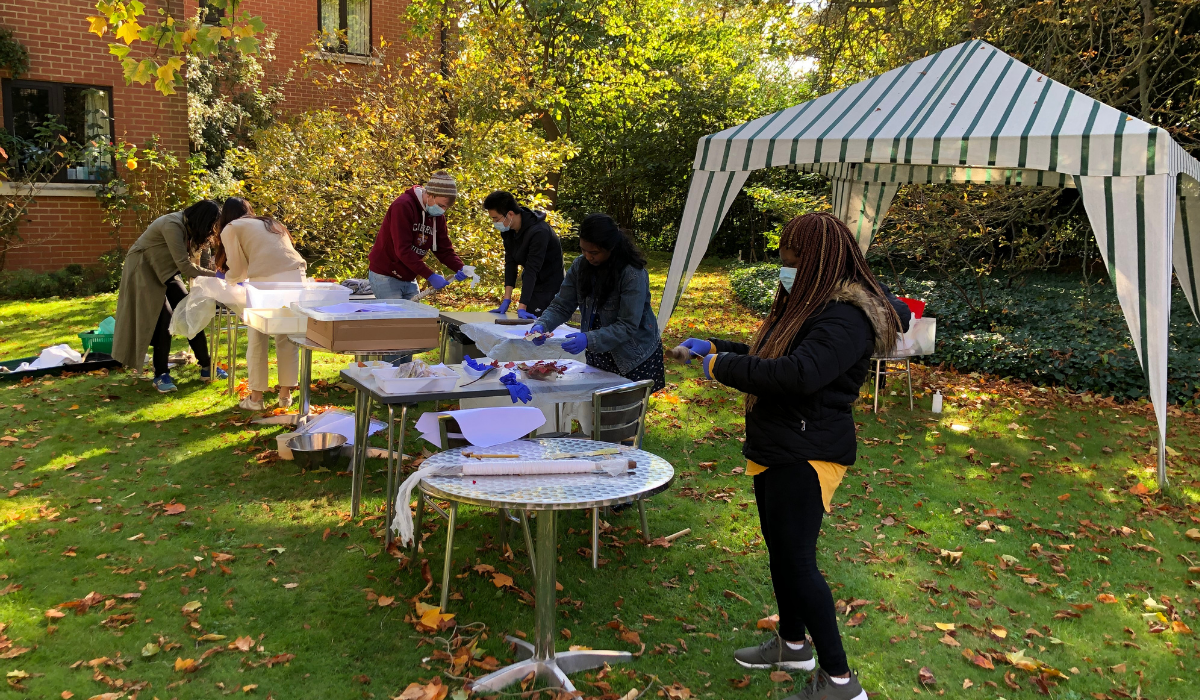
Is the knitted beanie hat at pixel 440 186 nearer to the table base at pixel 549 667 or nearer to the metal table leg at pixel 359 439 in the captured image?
the metal table leg at pixel 359 439

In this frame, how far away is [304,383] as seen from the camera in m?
6.05

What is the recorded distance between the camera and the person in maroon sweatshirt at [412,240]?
6.52m

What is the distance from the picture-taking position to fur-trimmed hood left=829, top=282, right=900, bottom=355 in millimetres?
2783

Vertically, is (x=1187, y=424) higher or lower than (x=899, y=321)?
lower

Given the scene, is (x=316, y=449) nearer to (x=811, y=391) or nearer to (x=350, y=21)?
(x=811, y=391)

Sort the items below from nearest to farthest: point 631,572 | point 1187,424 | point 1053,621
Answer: point 1053,621 → point 631,572 → point 1187,424

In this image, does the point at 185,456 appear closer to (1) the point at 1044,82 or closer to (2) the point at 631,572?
(2) the point at 631,572

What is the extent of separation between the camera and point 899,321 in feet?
9.71

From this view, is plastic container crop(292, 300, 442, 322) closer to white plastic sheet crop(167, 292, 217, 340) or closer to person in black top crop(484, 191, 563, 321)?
person in black top crop(484, 191, 563, 321)

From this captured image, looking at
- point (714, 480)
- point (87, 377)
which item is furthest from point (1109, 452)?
point (87, 377)

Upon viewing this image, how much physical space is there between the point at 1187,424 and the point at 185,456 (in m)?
8.50

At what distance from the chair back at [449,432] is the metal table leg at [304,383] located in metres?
1.88

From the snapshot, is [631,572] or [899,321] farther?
[631,572]

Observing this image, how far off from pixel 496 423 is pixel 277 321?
2714 mm
